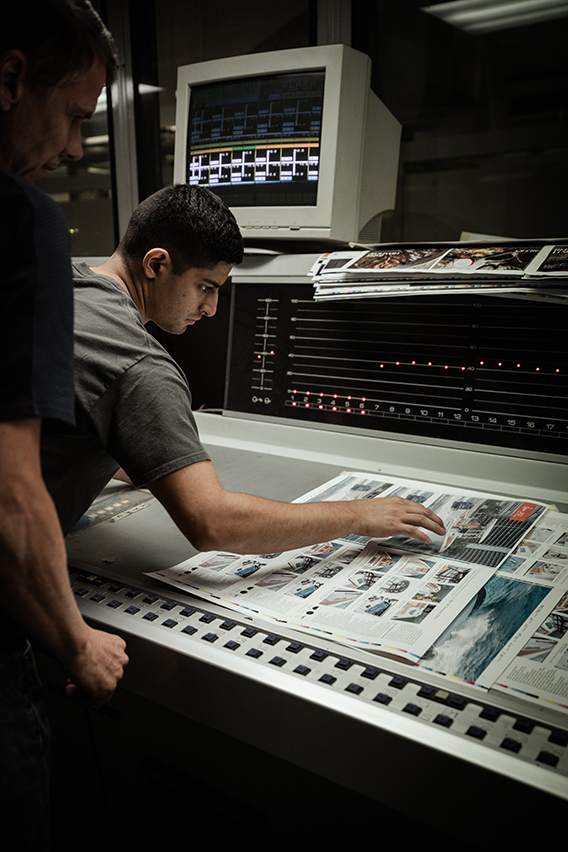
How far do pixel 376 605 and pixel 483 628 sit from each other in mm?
140

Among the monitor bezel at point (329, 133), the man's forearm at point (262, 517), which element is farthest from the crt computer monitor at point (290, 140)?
the man's forearm at point (262, 517)

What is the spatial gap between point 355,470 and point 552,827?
33.9 inches

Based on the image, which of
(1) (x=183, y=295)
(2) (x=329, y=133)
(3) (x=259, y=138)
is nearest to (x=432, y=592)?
(1) (x=183, y=295)

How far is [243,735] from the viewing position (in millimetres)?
729

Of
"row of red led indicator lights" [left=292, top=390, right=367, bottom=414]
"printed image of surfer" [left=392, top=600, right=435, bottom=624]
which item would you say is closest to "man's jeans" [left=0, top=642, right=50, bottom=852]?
"printed image of surfer" [left=392, top=600, right=435, bottom=624]

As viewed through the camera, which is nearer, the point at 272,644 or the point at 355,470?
the point at 272,644

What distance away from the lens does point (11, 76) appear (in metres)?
0.58

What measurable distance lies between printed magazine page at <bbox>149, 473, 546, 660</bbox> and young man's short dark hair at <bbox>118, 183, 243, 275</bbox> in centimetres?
52

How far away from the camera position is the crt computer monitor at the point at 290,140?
1.42 metres

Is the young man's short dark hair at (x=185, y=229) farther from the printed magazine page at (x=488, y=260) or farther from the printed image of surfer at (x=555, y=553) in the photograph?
the printed image of surfer at (x=555, y=553)

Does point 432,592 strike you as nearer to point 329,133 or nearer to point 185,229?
point 185,229

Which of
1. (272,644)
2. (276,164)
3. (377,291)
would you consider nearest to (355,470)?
(377,291)

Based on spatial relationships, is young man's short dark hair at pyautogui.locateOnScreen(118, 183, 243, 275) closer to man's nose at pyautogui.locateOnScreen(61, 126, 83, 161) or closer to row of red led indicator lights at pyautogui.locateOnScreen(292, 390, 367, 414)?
man's nose at pyautogui.locateOnScreen(61, 126, 83, 161)

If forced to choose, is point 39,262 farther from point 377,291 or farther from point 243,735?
point 377,291
